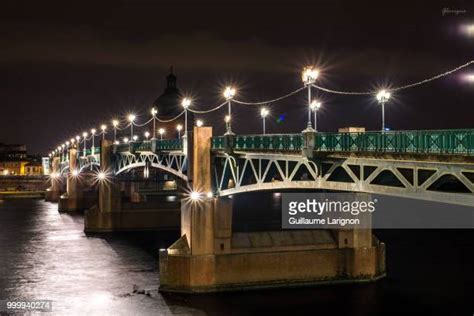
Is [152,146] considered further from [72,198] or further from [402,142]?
[72,198]

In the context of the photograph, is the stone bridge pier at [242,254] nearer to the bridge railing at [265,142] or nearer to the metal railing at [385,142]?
the bridge railing at [265,142]

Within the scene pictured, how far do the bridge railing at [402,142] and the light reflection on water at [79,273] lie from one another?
39.5 feet

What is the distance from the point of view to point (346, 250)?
3997cm

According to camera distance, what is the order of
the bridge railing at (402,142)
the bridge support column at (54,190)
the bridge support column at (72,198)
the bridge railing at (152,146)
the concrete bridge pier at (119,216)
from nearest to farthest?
the bridge railing at (402,142) → the bridge railing at (152,146) → the concrete bridge pier at (119,216) → the bridge support column at (72,198) → the bridge support column at (54,190)

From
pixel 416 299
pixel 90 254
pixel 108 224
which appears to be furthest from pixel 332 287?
pixel 108 224

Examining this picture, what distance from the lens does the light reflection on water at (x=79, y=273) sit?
124ft

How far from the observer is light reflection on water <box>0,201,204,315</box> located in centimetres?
3778

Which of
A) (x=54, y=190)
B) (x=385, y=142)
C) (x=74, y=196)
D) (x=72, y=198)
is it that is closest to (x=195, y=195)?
(x=385, y=142)

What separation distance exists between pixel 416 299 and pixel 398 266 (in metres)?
9.88

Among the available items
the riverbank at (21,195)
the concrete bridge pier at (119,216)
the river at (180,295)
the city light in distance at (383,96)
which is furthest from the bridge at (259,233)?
the riverbank at (21,195)

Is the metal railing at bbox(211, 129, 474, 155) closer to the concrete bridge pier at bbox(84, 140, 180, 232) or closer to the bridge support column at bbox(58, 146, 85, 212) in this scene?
the concrete bridge pier at bbox(84, 140, 180, 232)

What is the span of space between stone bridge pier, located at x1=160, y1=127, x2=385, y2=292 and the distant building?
4307 inches

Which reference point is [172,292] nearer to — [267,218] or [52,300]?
[52,300]

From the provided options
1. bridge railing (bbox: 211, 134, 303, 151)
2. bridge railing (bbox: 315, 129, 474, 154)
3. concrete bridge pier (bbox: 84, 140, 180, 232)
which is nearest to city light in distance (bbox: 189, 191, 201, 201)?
bridge railing (bbox: 211, 134, 303, 151)
